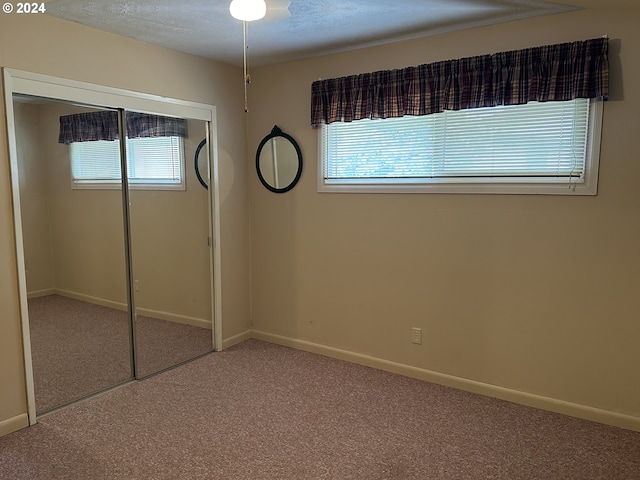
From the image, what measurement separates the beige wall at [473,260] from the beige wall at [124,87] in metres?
0.19

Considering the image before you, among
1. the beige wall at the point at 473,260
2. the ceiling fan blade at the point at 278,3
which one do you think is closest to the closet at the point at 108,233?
the beige wall at the point at 473,260

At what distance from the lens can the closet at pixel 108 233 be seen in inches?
108

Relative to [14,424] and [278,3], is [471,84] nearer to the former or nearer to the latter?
[278,3]

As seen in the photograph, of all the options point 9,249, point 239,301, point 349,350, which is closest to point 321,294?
point 349,350

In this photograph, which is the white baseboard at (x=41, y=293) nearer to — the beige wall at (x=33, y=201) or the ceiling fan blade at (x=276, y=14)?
the beige wall at (x=33, y=201)

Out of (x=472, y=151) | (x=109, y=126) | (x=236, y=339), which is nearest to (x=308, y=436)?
(x=236, y=339)

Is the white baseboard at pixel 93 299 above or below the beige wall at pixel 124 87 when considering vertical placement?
below

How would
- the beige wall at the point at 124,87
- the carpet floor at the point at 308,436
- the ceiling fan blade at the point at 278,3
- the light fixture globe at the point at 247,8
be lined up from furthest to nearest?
1. the beige wall at the point at 124,87
2. the ceiling fan blade at the point at 278,3
3. the carpet floor at the point at 308,436
4. the light fixture globe at the point at 247,8

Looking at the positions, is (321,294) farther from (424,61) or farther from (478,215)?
(424,61)

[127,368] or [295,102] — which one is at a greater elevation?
[295,102]

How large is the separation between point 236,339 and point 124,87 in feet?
7.43

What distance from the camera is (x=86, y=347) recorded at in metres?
3.19

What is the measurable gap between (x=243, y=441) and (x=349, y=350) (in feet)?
4.43

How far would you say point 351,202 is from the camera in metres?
3.59
